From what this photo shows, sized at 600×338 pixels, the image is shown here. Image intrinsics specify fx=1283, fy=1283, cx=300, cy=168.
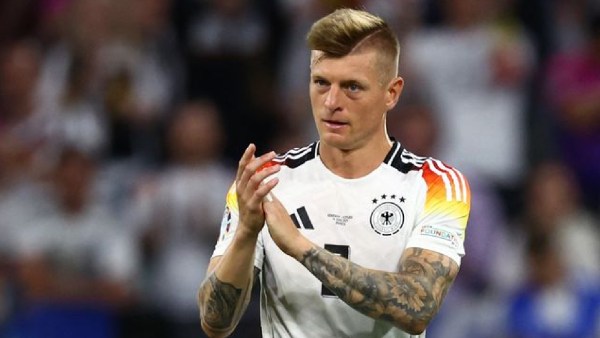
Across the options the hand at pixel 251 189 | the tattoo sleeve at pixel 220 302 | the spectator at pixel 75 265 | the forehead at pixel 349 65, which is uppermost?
the forehead at pixel 349 65

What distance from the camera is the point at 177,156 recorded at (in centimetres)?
1037

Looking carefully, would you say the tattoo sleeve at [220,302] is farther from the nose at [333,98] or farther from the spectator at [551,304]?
the spectator at [551,304]

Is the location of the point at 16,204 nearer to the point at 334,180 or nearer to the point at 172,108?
the point at 172,108

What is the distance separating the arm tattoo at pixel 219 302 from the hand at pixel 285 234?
0.36 metres

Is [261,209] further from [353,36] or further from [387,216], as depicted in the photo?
[353,36]

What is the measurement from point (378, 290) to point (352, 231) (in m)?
0.43

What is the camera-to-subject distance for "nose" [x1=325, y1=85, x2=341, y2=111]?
204 inches

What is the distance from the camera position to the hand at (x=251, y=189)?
4938 millimetres

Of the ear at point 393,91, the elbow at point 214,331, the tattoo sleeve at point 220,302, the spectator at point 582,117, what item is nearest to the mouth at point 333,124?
the ear at point 393,91

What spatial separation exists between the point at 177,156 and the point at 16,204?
1386mm

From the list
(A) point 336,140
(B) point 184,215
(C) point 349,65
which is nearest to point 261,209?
(A) point 336,140

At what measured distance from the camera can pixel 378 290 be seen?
16.2 feet

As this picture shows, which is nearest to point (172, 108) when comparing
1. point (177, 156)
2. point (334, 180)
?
point (177, 156)

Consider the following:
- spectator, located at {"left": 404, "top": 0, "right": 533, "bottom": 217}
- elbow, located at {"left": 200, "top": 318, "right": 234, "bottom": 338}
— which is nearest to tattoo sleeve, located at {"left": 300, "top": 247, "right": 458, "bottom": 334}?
elbow, located at {"left": 200, "top": 318, "right": 234, "bottom": 338}
